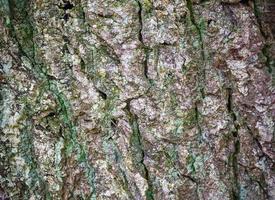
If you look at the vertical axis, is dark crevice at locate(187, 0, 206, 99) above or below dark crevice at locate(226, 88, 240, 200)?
above

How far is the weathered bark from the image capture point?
1.06 m

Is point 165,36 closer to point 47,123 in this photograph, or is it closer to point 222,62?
point 222,62

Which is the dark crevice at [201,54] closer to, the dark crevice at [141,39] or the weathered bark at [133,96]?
the weathered bark at [133,96]

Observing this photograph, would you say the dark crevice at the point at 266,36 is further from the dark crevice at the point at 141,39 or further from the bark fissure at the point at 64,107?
the bark fissure at the point at 64,107

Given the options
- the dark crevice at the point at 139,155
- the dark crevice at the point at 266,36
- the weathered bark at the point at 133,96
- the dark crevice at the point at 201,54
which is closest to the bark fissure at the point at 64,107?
the weathered bark at the point at 133,96

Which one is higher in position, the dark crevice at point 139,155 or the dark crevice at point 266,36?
the dark crevice at point 266,36

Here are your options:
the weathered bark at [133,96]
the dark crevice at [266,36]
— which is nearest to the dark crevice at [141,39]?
the weathered bark at [133,96]

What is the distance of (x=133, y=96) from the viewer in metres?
1.06

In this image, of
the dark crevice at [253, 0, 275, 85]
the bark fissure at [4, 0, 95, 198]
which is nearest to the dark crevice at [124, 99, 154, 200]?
the bark fissure at [4, 0, 95, 198]

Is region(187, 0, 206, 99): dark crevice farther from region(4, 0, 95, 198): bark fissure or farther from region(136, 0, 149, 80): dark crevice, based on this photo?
region(4, 0, 95, 198): bark fissure

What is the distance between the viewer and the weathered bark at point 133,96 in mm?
1058

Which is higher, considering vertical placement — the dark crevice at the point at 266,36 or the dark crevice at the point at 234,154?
the dark crevice at the point at 266,36

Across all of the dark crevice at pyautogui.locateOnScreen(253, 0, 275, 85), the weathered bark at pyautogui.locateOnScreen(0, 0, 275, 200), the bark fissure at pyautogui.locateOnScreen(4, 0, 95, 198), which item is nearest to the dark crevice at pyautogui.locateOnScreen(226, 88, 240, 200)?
the weathered bark at pyautogui.locateOnScreen(0, 0, 275, 200)

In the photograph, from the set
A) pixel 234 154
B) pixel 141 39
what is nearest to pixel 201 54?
pixel 141 39
